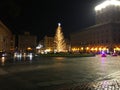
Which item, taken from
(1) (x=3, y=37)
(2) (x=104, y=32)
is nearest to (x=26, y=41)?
(1) (x=3, y=37)

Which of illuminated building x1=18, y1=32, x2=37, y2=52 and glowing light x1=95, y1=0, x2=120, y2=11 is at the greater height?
glowing light x1=95, y1=0, x2=120, y2=11

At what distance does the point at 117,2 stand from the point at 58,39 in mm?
56282

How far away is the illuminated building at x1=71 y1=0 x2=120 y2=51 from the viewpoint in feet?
356

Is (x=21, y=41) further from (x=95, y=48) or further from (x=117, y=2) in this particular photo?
(x=117, y=2)

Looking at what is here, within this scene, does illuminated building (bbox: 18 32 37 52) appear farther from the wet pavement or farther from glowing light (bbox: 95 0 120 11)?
the wet pavement

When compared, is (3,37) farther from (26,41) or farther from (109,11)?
(26,41)

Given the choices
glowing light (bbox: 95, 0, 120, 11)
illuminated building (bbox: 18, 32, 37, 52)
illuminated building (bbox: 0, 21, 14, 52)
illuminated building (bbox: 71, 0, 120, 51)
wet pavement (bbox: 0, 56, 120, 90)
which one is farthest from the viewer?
illuminated building (bbox: 18, 32, 37, 52)

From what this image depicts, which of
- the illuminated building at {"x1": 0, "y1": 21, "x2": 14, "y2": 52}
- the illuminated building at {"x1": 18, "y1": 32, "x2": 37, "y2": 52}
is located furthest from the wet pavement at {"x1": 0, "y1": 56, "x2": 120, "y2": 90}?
the illuminated building at {"x1": 18, "y1": 32, "x2": 37, "y2": 52}

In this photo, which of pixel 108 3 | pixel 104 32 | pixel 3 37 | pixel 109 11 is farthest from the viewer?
pixel 108 3

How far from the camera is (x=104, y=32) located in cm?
11438

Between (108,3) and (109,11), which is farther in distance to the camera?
(108,3)

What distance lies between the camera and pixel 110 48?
107m

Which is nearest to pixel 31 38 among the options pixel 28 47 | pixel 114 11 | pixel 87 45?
pixel 28 47

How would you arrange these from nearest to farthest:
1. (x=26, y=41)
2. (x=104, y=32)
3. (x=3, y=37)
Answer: (x=3, y=37)
(x=104, y=32)
(x=26, y=41)
